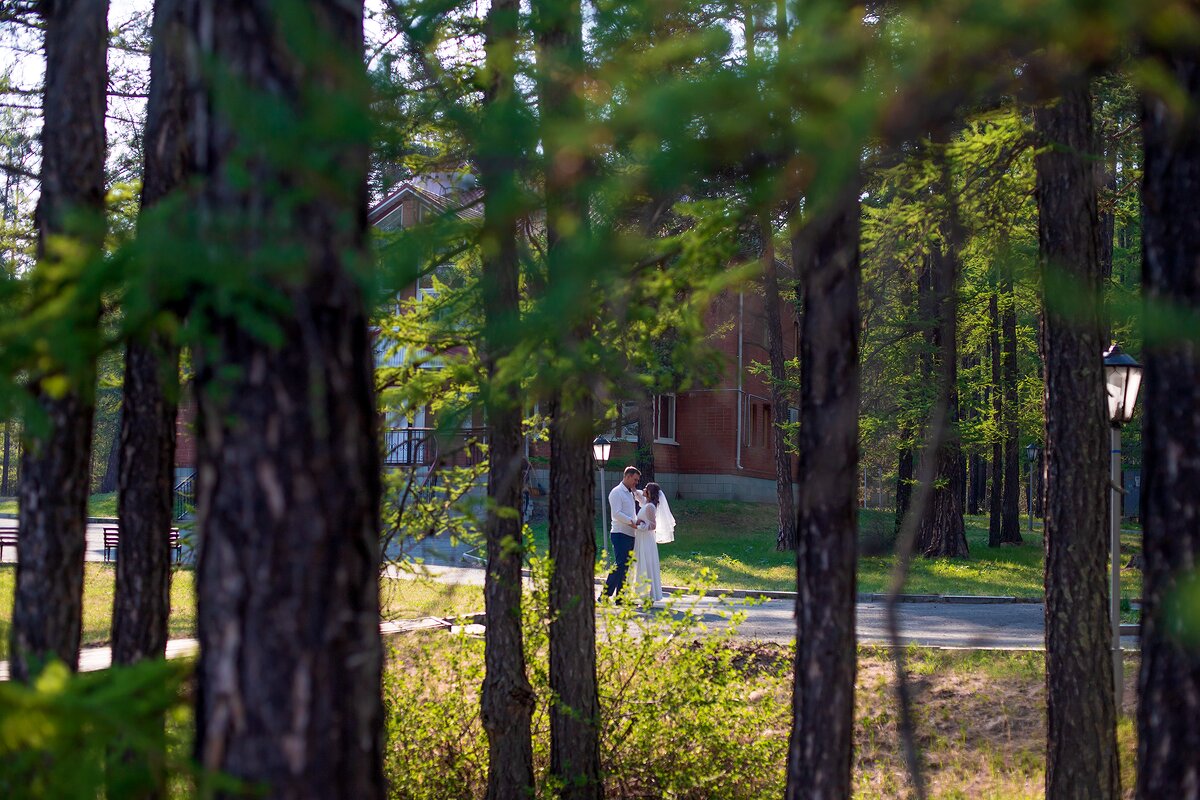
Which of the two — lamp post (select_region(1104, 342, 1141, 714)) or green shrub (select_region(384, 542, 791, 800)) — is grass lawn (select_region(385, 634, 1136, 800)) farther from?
lamp post (select_region(1104, 342, 1141, 714))

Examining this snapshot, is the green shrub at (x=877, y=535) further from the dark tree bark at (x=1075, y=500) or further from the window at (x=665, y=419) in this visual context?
the dark tree bark at (x=1075, y=500)

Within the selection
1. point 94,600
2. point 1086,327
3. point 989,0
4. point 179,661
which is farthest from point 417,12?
point 94,600

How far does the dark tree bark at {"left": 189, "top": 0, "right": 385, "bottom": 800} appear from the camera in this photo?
2.57m

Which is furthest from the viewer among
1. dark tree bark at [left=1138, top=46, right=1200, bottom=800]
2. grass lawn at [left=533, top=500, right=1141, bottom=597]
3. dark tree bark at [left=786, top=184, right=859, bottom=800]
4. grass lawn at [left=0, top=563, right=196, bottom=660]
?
grass lawn at [left=533, top=500, right=1141, bottom=597]

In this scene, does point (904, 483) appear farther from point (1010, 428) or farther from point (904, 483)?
point (1010, 428)

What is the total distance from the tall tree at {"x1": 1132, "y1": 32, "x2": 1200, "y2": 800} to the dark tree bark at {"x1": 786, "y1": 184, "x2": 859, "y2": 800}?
114 cm

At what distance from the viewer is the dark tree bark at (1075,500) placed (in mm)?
6762

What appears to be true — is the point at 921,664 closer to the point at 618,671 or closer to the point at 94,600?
the point at 618,671

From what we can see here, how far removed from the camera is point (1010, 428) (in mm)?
25109

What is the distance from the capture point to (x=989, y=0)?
116 inches

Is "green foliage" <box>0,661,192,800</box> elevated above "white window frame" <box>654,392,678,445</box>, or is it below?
below

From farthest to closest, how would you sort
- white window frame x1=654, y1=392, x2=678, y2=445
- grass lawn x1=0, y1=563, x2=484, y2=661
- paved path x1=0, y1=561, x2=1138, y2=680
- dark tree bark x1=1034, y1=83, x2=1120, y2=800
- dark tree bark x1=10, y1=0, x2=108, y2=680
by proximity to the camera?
white window frame x1=654, y1=392, x2=678, y2=445
grass lawn x1=0, y1=563, x2=484, y2=661
paved path x1=0, y1=561, x2=1138, y2=680
dark tree bark x1=1034, y1=83, x2=1120, y2=800
dark tree bark x1=10, y1=0, x2=108, y2=680

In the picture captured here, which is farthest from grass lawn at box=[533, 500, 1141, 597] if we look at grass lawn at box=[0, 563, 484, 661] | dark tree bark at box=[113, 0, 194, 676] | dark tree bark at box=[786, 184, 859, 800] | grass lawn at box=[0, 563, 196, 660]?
dark tree bark at box=[786, 184, 859, 800]

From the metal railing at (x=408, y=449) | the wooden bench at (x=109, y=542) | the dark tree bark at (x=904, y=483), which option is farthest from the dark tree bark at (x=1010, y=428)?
the wooden bench at (x=109, y=542)
